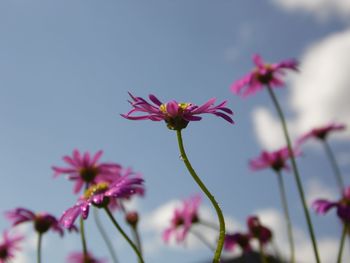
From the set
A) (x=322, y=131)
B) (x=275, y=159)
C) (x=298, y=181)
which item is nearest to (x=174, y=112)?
(x=298, y=181)

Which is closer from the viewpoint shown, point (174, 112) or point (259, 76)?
point (174, 112)

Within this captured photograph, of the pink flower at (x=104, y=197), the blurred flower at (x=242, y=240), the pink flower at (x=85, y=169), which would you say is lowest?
the pink flower at (x=104, y=197)

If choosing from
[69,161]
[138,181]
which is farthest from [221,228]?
[69,161]

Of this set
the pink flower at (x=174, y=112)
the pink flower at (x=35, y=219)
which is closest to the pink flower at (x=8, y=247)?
the pink flower at (x=35, y=219)

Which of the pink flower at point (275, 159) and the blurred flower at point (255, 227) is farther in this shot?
the pink flower at point (275, 159)

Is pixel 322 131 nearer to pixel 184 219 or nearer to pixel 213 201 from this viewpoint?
pixel 184 219

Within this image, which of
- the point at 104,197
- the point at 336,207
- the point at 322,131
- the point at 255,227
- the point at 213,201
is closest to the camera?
the point at 213,201

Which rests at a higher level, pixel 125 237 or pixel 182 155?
pixel 182 155

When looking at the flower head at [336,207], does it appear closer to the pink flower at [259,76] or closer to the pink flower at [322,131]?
the pink flower at [259,76]

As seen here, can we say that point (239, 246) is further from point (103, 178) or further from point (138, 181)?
point (138, 181)
